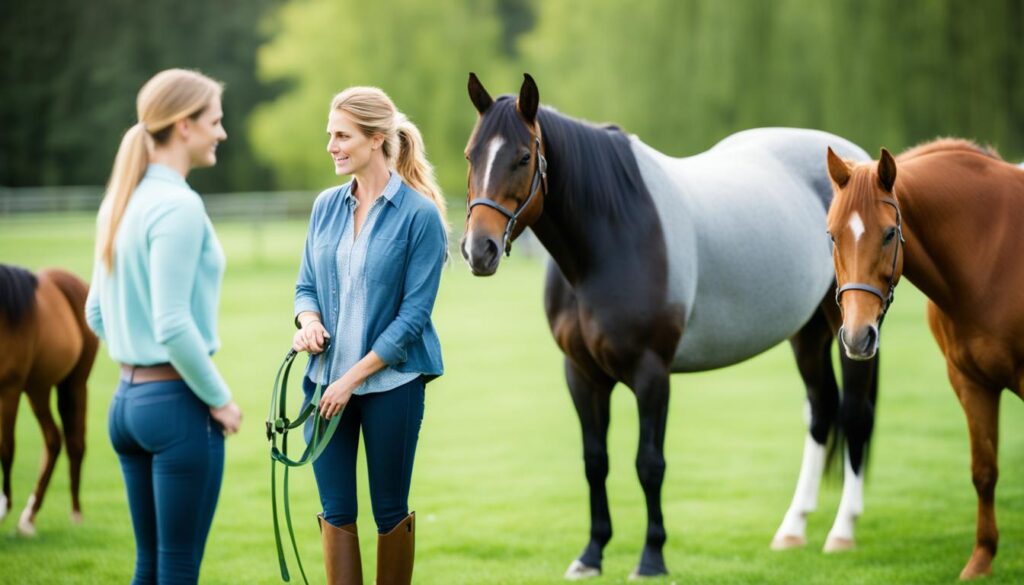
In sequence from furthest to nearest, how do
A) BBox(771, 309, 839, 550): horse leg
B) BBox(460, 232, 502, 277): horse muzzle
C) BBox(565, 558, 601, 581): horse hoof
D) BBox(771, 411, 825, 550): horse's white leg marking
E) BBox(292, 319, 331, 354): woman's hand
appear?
1. BBox(771, 309, 839, 550): horse leg
2. BBox(771, 411, 825, 550): horse's white leg marking
3. BBox(565, 558, 601, 581): horse hoof
4. BBox(460, 232, 502, 277): horse muzzle
5. BBox(292, 319, 331, 354): woman's hand

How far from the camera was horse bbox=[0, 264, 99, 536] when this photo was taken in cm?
541

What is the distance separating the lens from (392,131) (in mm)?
3453

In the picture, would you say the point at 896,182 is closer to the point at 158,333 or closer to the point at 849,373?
the point at 849,373

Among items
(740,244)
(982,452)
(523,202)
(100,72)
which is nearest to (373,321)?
(523,202)

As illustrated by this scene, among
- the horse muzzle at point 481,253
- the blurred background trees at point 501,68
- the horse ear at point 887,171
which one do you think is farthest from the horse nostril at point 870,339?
the blurred background trees at point 501,68

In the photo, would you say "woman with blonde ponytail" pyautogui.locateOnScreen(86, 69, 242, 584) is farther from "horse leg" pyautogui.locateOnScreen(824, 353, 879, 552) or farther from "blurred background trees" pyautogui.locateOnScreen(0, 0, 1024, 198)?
"blurred background trees" pyautogui.locateOnScreen(0, 0, 1024, 198)

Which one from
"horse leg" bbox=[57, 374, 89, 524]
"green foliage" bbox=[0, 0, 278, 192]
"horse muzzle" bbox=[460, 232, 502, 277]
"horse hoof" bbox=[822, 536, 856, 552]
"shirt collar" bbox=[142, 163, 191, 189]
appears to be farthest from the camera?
"green foliage" bbox=[0, 0, 278, 192]

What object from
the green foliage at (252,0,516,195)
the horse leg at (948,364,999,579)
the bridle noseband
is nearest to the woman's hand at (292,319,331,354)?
the bridle noseband

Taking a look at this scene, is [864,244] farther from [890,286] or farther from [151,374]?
[151,374]

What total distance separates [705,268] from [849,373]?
1.07 metres

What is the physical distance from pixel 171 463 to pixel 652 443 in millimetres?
2316

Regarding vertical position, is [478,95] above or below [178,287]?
above

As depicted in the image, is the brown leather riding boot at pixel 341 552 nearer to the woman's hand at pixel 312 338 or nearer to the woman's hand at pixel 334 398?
the woman's hand at pixel 334 398

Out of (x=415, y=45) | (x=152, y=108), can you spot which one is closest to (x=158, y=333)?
(x=152, y=108)
